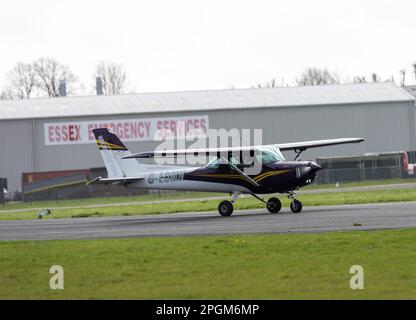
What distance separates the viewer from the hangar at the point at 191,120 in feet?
244

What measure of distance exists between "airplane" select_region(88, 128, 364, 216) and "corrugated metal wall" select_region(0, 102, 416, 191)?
39081 mm

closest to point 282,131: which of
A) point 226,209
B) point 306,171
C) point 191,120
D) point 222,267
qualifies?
point 191,120

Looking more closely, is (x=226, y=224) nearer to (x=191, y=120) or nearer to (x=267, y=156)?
(x=267, y=156)

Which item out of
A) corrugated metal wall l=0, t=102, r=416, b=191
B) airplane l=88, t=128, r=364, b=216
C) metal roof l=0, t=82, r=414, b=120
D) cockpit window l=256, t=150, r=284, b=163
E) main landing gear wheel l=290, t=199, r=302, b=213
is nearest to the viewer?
main landing gear wheel l=290, t=199, r=302, b=213

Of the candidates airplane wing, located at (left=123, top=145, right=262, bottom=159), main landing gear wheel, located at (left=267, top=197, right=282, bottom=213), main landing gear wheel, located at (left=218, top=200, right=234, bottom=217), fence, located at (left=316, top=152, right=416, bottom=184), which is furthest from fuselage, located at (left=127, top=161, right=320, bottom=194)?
fence, located at (left=316, top=152, right=416, bottom=184)

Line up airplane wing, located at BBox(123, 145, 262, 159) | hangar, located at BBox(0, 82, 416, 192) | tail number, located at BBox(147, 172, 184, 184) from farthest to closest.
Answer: hangar, located at BBox(0, 82, 416, 192) < tail number, located at BBox(147, 172, 184, 184) < airplane wing, located at BBox(123, 145, 262, 159)

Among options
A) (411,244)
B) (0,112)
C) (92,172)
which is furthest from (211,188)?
(0,112)

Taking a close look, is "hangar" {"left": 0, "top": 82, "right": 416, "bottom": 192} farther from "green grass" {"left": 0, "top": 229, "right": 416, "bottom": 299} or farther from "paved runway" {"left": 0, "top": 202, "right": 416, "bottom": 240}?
"green grass" {"left": 0, "top": 229, "right": 416, "bottom": 299}

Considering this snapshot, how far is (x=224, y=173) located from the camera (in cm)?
3269

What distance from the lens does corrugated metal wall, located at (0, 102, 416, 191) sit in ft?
244

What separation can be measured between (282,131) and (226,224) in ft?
161

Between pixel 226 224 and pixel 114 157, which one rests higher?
pixel 114 157

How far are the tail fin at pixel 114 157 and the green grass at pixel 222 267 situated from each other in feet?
42.2

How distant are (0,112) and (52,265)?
198 ft
